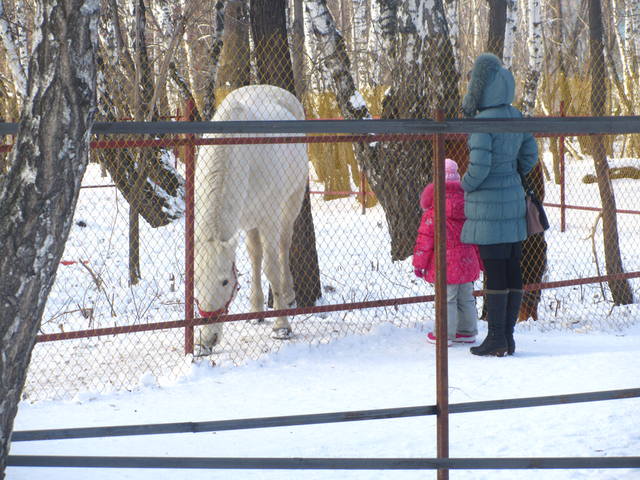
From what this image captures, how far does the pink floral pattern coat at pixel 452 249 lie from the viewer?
214 inches

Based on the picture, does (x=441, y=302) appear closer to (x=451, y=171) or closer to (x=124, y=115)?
(x=451, y=171)

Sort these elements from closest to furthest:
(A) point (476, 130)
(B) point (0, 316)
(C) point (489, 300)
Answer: (B) point (0, 316)
(A) point (476, 130)
(C) point (489, 300)

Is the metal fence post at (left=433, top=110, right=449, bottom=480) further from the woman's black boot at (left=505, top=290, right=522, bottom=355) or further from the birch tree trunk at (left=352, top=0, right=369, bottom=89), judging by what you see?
the birch tree trunk at (left=352, top=0, right=369, bottom=89)

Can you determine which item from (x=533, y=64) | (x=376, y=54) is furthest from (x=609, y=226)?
(x=376, y=54)

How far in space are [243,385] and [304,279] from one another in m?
2.47

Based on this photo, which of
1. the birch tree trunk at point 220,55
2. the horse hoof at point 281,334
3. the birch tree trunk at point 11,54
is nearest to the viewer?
the horse hoof at point 281,334

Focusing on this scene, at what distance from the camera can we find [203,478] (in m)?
3.33

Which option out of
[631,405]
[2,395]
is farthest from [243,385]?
[2,395]

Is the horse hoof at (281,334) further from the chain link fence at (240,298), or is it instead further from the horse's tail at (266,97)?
the horse's tail at (266,97)

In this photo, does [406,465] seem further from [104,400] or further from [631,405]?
[104,400]

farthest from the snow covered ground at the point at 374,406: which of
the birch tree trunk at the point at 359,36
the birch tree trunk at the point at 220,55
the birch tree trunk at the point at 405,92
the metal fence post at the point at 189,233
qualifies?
the birch tree trunk at the point at 359,36

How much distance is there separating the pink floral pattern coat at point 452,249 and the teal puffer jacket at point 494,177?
12.8 inches

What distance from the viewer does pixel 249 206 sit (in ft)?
19.1

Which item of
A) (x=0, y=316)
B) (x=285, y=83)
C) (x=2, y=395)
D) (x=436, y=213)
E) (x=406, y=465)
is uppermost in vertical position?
(x=285, y=83)
